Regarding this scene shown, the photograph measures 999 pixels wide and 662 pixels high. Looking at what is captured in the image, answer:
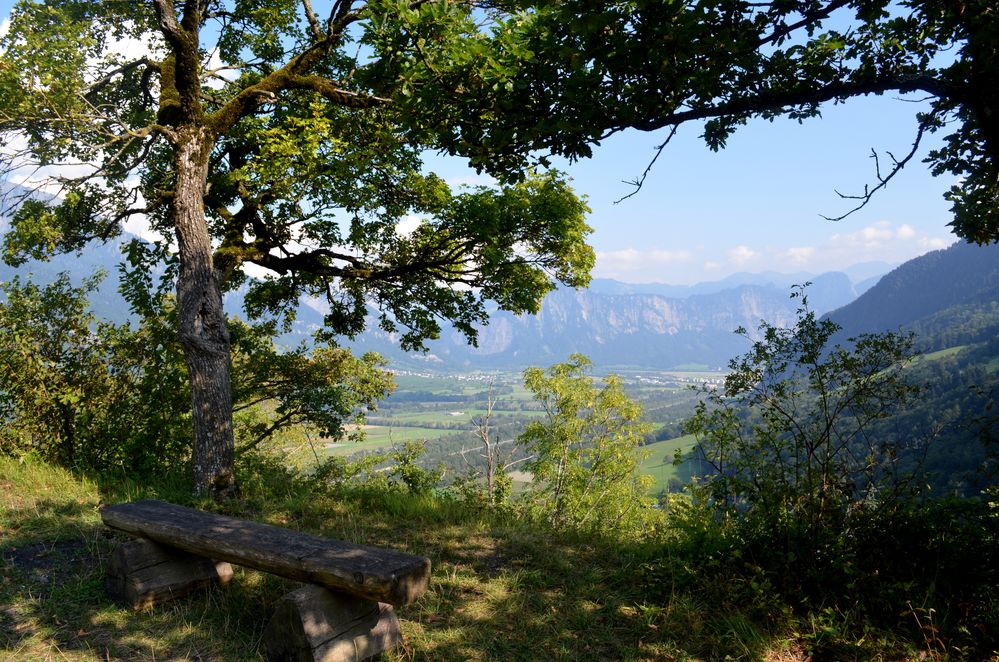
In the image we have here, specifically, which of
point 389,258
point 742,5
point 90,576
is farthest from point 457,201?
point 90,576

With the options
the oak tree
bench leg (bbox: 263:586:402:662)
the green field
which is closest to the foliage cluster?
the oak tree

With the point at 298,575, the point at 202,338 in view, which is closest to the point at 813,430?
the point at 298,575

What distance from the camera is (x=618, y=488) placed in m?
26.0

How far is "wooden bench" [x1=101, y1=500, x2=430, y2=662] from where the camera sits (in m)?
3.84

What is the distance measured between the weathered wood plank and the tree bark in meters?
2.51

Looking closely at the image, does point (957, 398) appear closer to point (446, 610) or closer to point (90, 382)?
point (446, 610)

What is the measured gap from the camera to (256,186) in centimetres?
938

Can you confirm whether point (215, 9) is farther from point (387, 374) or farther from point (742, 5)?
point (742, 5)

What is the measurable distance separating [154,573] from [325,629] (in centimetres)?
211

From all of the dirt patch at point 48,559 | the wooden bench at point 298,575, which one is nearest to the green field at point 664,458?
the dirt patch at point 48,559

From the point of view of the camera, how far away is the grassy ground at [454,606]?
13.8 feet

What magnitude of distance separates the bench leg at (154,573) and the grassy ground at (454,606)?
12 cm

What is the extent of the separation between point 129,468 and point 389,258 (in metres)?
5.67

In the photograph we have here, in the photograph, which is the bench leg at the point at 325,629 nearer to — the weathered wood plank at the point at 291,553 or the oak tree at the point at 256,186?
the weathered wood plank at the point at 291,553
